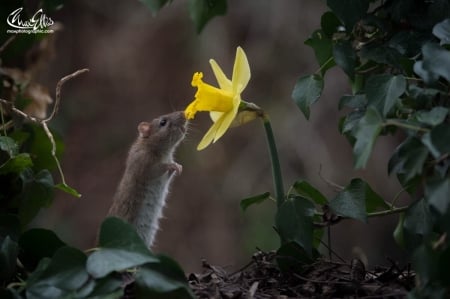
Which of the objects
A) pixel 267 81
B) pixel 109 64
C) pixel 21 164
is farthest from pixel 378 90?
pixel 109 64

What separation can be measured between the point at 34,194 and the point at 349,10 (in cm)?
88

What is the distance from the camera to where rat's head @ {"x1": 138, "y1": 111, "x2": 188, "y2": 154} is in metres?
3.23

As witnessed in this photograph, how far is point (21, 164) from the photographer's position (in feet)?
7.00

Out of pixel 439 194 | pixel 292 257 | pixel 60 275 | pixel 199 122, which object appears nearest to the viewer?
pixel 439 194

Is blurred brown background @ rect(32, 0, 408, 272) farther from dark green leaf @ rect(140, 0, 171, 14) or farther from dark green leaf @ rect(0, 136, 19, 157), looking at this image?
dark green leaf @ rect(140, 0, 171, 14)

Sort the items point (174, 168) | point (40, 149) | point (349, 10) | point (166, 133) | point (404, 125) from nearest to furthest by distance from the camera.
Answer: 1. point (404, 125)
2. point (349, 10)
3. point (40, 149)
4. point (174, 168)
5. point (166, 133)

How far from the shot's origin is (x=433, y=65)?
169 centimetres

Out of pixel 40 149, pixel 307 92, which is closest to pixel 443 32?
pixel 307 92

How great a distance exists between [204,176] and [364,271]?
12.4ft

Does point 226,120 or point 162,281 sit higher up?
point 226,120

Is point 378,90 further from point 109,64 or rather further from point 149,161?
point 109,64

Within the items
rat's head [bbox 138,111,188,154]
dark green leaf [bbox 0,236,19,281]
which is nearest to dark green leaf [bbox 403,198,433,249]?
dark green leaf [bbox 0,236,19,281]

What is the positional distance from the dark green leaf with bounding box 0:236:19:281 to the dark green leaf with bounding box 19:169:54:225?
0.77ft

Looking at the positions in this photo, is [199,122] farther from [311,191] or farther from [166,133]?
[311,191]
